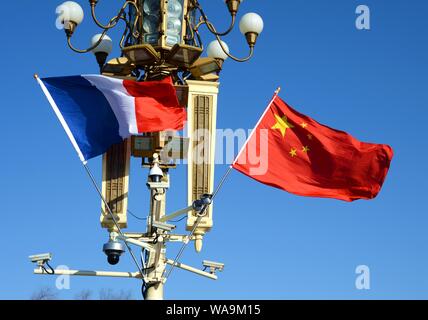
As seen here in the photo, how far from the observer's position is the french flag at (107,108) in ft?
87.5

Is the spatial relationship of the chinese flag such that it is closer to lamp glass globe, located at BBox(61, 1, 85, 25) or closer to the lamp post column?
the lamp post column

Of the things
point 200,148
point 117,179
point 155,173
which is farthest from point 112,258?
point 200,148

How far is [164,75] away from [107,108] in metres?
1.78

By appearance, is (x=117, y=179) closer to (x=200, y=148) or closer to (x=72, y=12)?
(x=200, y=148)

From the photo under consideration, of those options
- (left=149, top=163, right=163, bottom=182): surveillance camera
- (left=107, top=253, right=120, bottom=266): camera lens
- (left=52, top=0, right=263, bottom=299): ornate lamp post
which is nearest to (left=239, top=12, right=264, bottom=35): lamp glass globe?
(left=52, top=0, right=263, bottom=299): ornate lamp post

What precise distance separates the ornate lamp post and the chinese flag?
4.46 ft

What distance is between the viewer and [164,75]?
91.9 feet

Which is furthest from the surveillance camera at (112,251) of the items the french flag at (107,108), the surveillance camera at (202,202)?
the french flag at (107,108)

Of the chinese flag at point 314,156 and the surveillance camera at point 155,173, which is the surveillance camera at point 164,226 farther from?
the chinese flag at point 314,156

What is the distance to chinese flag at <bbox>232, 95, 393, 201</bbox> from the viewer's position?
2759 centimetres

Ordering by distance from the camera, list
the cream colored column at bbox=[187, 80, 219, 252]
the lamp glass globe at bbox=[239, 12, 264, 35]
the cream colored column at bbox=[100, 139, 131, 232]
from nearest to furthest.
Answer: the lamp glass globe at bbox=[239, 12, 264, 35] < the cream colored column at bbox=[100, 139, 131, 232] < the cream colored column at bbox=[187, 80, 219, 252]

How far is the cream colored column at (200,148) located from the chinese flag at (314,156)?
1.14 metres
